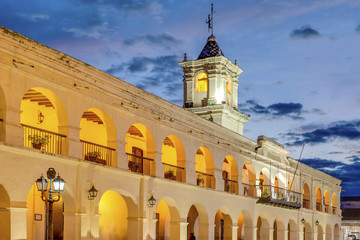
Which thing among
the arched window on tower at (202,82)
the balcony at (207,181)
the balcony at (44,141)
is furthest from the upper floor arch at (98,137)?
the arched window on tower at (202,82)

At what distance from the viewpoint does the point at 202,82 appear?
41000 mm

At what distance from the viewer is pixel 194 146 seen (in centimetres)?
2883

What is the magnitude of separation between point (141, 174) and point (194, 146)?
17.7ft

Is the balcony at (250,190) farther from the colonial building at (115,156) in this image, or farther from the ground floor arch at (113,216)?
the ground floor arch at (113,216)

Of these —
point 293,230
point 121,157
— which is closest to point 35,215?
point 121,157

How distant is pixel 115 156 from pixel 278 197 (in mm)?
17821

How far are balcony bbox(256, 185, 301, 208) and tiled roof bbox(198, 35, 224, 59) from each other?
9.83 m

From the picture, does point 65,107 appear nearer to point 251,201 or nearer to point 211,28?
point 251,201

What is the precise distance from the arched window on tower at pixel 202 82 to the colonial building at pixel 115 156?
Result: 2.48 feet

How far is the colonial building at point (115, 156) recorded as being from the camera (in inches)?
707

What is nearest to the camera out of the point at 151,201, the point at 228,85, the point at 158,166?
the point at 151,201

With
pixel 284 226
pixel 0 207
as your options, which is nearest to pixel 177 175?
pixel 0 207

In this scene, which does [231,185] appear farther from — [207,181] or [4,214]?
[4,214]

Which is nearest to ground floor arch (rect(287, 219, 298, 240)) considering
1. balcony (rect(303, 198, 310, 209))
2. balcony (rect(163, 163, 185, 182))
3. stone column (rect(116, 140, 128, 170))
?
balcony (rect(303, 198, 310, 209))
